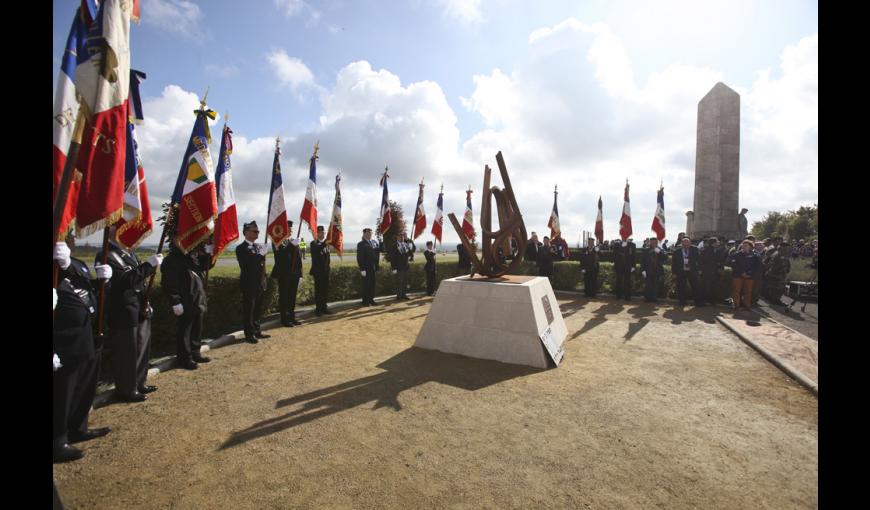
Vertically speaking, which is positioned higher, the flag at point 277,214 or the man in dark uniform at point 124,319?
the flag at point 277,214

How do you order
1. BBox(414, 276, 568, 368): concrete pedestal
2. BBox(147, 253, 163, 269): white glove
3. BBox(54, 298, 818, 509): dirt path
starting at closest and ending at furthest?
BBox(54, 298, 818, 509): dirt path
BBox(147, 253, 163, 269): white glove
BBox(414, 276, 568, 368): concrete pedestal

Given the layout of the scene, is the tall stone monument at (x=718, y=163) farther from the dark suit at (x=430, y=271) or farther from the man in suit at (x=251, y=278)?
the man in suit at (x=251, y=278)

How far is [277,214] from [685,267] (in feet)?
40.1

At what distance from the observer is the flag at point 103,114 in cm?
322

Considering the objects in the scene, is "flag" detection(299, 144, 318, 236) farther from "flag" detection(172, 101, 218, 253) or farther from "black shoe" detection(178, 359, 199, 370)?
"black shoe" detection(178, 359, 199, 370)

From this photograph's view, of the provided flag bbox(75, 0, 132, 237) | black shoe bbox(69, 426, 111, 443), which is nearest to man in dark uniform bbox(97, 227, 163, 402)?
black shoe bbox(69, 426, 111, 443)

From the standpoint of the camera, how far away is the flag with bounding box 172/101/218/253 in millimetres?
5270

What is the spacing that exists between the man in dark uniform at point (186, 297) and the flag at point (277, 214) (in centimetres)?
209

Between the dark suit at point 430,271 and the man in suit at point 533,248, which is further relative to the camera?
the man in suit at point 533,248

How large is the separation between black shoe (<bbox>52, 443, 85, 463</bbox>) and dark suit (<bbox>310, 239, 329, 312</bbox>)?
243 inches

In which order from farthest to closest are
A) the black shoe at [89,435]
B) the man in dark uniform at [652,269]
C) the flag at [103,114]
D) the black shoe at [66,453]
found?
the man in dark uniform at [652,269] → the black shoe at [89,435] → the flag at [103,114] → the black shoe at [66,453]

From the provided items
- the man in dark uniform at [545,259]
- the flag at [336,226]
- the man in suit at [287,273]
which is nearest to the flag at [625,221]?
the man in dark uniform at [545,259]

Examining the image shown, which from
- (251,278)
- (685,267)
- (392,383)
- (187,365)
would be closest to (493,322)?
(392,383)

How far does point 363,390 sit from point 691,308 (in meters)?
10.8
